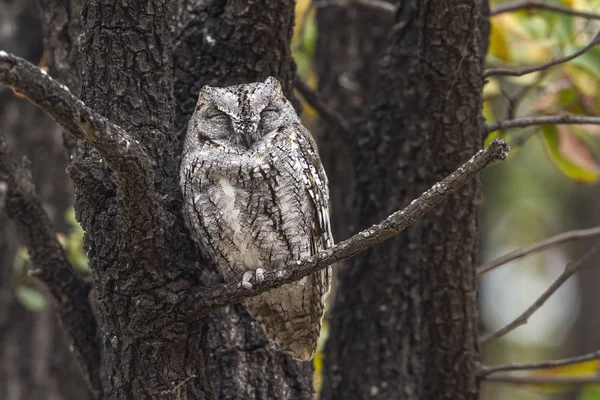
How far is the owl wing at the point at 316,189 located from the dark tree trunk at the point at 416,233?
42 centimetres

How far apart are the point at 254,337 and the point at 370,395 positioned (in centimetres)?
84

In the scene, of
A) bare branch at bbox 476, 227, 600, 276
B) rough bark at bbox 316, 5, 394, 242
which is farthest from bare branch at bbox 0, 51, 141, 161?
rough bark at bbox 316, 5, 394, 242

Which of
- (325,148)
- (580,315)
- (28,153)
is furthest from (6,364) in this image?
(580,315)

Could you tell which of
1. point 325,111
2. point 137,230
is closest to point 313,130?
point 325,111

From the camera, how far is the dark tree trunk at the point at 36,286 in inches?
215

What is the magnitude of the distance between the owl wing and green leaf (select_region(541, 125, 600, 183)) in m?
1.30

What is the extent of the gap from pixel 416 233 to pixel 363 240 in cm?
139

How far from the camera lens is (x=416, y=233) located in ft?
11.6

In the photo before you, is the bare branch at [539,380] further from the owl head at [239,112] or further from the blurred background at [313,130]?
the owl head at [239,112]

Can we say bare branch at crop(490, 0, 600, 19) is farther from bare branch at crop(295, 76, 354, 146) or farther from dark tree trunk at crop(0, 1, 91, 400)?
dark tree trunk at crop(0, 1, 91, 400)

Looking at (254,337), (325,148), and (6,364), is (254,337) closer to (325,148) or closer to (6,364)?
(325,148)

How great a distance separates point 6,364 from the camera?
5.48 m

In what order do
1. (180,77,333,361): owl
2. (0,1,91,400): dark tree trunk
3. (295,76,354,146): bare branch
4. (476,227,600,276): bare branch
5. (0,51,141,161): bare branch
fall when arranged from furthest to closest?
(0,1,91,400): dark tree trunk, (295,76,354,146): bare branch, (476,227,600,276): bare branch, (180,77,333,361): owl, (0,51,141,161): bare branch

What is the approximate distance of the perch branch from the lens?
188 cm
